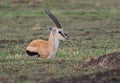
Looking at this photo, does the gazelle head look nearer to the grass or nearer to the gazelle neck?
the gazelle neck

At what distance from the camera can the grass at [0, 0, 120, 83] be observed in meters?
10.1

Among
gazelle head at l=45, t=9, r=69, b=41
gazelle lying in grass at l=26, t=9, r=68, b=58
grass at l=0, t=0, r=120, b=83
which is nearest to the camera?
grass at l=0, t=0, r=120, b=83

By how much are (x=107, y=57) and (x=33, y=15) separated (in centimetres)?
1275

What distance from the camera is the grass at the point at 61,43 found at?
10117 mm

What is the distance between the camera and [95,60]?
36.4ft

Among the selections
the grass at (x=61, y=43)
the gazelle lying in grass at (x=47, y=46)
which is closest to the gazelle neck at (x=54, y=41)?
the gazelle lying in grass at (x=47, y=46)

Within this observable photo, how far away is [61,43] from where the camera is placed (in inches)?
629

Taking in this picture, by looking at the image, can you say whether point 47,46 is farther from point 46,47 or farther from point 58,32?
point 58,32

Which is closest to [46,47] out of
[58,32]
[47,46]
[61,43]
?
[47,46]

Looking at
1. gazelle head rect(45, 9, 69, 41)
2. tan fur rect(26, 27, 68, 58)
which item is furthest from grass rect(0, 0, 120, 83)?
gazelle head rect(45, 9, 69, 41)

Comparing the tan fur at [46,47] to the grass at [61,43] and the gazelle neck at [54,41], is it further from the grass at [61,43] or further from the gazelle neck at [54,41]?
the grass at [61,43]

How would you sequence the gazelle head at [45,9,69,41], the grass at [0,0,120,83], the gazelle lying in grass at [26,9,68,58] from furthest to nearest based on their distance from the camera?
1. the gazelle head at [45,9,69,41]
2. the gazelle lying in grass at [26,9,68,58]
3. the grass at [0,0,120,83]

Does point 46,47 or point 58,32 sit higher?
point 58,32

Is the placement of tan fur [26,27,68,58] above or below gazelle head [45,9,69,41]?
below
